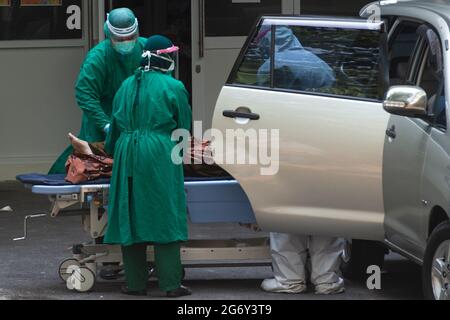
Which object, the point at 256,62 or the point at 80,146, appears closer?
the point at 256,62

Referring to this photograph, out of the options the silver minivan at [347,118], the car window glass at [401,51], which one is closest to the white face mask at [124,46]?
the silver minivan at [347,118]

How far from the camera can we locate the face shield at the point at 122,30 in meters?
7.29

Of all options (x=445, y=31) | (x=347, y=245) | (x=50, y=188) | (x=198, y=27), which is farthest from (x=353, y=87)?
(x=198, y=27)

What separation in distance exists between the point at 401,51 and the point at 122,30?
1947mm

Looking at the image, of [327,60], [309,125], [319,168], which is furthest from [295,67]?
[319,168]

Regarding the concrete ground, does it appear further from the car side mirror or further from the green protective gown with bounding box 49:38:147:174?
the car side mirror

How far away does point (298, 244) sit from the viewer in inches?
274

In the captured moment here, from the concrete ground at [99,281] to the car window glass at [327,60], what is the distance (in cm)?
142

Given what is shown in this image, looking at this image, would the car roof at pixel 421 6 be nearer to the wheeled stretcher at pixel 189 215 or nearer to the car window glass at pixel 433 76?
the car window glass at pixel 433 76

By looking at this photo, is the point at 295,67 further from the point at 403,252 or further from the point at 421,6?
the point at 403,252

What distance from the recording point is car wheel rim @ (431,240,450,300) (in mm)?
5805

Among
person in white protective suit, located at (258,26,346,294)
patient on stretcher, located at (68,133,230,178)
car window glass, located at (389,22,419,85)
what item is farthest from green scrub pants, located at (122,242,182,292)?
car window glass, located at (389,22,419,85)

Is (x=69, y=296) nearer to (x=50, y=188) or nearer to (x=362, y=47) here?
(x=50, y=188)

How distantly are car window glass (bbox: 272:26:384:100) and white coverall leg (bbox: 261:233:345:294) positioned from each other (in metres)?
1.02
